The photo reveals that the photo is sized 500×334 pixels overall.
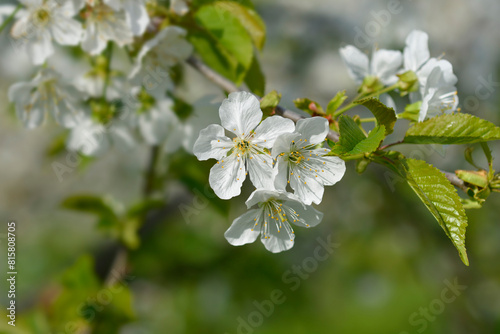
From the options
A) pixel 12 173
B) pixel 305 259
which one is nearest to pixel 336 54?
pixel 305 259

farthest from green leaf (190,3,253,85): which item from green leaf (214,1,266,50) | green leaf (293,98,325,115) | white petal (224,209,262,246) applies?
white petal (224,209,262,246)

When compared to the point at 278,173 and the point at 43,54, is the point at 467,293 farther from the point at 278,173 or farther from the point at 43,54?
the point at 43,54

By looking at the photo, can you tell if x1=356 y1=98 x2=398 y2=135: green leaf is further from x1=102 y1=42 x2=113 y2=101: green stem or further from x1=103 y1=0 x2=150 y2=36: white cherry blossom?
x1=102 y1=42 x2=113 y2=101: green stem

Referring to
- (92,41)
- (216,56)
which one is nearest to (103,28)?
(92,41)

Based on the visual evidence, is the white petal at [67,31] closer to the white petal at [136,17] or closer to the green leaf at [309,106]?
the white petal at [136,17]

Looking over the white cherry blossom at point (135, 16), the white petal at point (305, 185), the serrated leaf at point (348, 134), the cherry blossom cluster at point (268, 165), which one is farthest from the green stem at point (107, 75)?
the serrated leaf at point (348, 134)

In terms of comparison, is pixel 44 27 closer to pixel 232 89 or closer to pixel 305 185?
pixel 232 89
